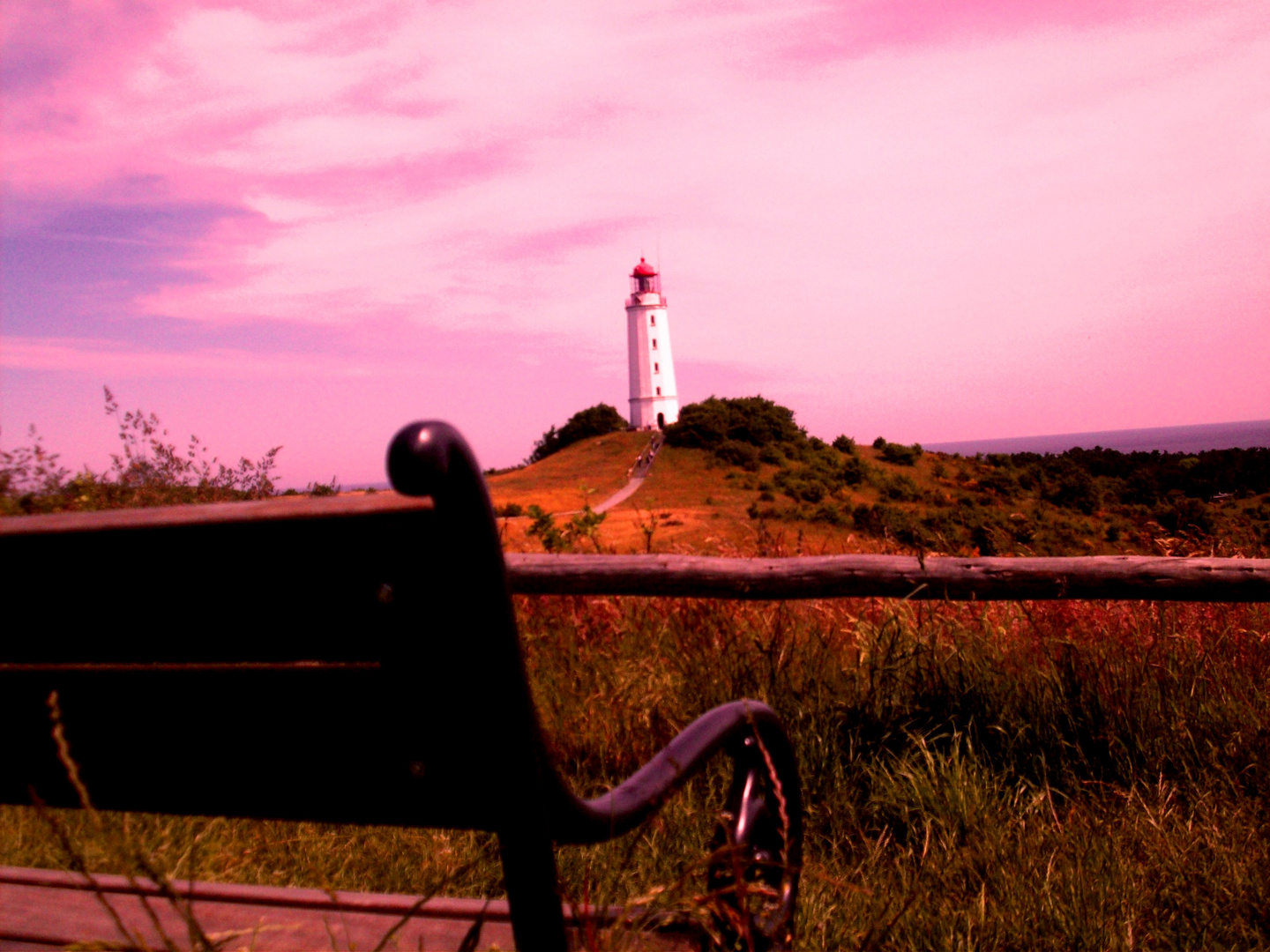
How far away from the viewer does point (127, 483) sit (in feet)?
18.0

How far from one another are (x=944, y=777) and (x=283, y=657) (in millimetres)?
2369

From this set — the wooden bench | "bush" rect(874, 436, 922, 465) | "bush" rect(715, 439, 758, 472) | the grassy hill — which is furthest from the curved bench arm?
"bush" rect(874, 436, 922, 465)

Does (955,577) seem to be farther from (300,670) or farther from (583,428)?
(583,428)

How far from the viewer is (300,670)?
87 centimetres

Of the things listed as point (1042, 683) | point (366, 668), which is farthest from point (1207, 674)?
point (366, 668)

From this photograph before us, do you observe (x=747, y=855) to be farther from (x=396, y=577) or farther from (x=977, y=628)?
(x=977, y=628)

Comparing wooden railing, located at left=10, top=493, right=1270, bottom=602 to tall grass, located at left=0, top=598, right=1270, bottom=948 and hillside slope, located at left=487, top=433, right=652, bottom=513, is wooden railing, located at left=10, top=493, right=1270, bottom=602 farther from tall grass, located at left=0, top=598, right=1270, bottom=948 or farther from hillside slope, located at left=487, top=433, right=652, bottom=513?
hillside slope, located at left=487, top=433, right=652, bottom=513

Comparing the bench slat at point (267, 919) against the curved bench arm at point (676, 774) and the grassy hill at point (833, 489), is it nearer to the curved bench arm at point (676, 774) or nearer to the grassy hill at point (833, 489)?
the curved bench arm at point (676, 774)

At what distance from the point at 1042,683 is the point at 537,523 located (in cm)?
280

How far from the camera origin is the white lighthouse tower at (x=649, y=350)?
6469 centimetres

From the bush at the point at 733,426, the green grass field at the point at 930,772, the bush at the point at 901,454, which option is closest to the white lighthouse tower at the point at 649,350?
the bush at the point at 733,426

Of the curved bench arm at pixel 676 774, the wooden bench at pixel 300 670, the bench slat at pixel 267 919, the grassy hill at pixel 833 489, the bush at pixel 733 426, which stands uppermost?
the bush at pixel 733 426

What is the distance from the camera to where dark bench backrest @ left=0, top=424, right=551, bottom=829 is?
31.1 inches

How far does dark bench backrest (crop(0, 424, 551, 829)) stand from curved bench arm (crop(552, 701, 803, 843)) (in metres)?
0.11
